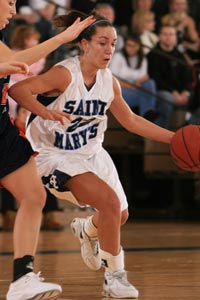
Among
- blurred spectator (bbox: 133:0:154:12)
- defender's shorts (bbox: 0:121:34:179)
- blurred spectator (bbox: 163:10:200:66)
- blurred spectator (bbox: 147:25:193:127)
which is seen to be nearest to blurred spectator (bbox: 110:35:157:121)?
blurred spectator (bbox: 147:25:193:127)

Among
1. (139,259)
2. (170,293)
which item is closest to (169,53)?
(139,259)

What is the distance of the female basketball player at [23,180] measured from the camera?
475 centimetres

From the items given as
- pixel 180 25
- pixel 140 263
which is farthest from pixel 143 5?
pixel 140 263

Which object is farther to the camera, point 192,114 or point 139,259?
point 192,114

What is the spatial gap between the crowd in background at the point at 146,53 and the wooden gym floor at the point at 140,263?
1.40m

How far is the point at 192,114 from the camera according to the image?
11.0m

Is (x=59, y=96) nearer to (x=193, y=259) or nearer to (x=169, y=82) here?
(x=193, y=259)

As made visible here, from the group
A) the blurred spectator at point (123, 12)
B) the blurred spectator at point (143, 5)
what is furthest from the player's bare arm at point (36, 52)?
the blurred spectator at point (143, 5)

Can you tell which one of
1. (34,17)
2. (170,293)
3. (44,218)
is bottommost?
(44,218)

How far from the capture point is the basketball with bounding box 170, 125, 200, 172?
548 cm

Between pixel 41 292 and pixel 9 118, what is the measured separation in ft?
2.91

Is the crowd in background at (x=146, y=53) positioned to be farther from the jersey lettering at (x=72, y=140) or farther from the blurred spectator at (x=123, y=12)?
the jersey lettering at (x=72, y=140)

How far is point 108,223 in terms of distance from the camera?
210 inches

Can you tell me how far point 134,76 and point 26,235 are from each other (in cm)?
627
